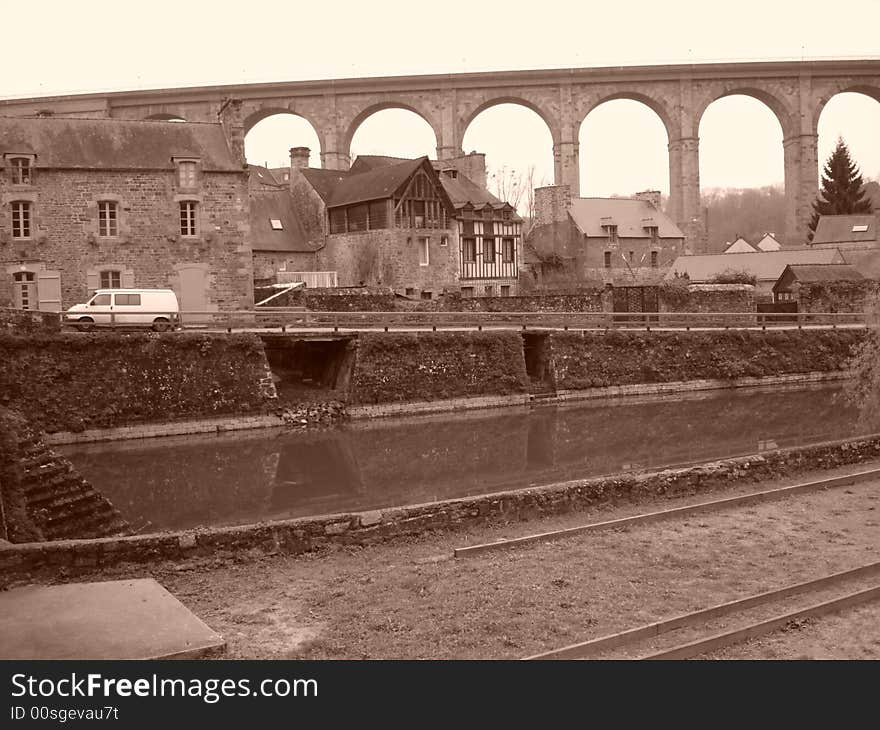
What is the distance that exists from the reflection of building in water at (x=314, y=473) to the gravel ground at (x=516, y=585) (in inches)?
243

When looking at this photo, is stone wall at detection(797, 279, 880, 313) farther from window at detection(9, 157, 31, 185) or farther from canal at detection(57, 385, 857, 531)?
window at detection(9, 157, 31, 185)

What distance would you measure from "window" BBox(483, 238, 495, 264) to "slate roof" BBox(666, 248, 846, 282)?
10402mm

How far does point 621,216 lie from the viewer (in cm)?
4697

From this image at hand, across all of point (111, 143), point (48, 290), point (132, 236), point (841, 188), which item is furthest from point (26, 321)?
point (841, 188)

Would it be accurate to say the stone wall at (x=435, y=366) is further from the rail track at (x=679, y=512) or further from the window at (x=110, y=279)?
the rail track at (x=679, y=512)

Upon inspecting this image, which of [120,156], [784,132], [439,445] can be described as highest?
[784,132]

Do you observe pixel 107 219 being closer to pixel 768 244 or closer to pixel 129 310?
pixel 129 310

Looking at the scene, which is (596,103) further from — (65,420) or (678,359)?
(65,420)

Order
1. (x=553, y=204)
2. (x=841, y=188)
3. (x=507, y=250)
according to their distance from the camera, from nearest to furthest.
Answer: (x=507, y=250)
(x=553, y=204)
(x=841, y=188)

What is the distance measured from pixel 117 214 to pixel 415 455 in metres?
13.7

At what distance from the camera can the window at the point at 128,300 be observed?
2295cm
